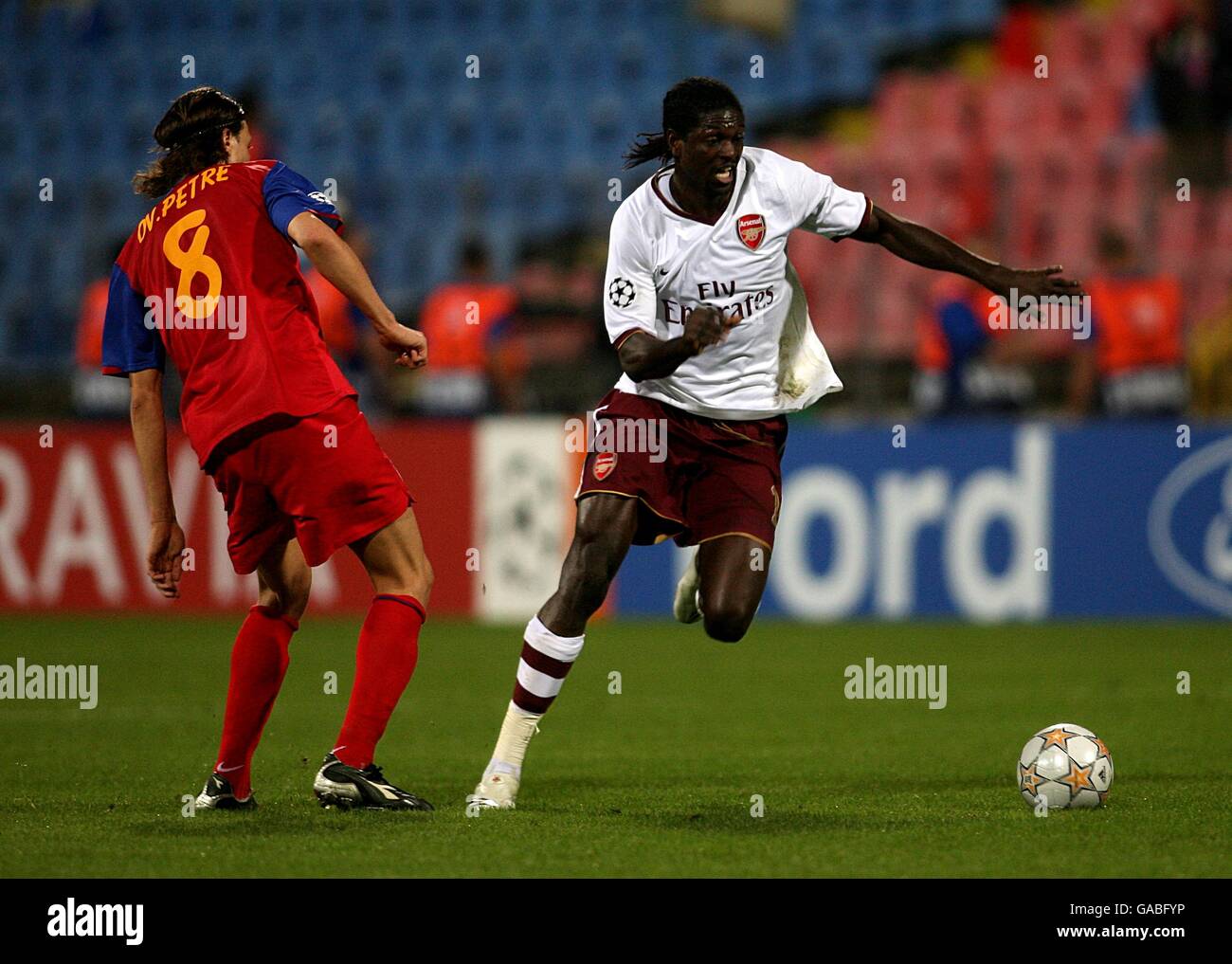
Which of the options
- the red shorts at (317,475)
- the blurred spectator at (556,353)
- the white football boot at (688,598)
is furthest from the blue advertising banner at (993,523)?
the red shorts at (317,475)

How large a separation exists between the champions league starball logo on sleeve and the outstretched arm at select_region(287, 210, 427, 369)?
2.66 ft

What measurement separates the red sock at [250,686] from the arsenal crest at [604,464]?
1.12 meters

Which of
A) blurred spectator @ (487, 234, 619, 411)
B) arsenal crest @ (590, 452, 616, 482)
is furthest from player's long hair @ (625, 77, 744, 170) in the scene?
blurred spectator @ (487, 234, 619, 411)

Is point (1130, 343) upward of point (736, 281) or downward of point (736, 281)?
upward

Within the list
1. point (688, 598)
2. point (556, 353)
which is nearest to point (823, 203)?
point (688, 598)

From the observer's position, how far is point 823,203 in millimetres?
6125

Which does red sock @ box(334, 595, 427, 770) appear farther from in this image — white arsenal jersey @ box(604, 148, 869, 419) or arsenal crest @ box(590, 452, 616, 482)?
white arsenal jersey @ box(604, 148, 869, 419)

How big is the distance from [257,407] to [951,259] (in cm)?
235

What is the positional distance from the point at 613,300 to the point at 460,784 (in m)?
1.80

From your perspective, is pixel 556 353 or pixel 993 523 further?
pixel 556 353

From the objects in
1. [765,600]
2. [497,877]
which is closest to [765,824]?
[497,877]

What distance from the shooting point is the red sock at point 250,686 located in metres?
5.68

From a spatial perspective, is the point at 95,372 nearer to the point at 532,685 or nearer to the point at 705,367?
the point at 705,367

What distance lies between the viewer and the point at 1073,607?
40.8 ft
